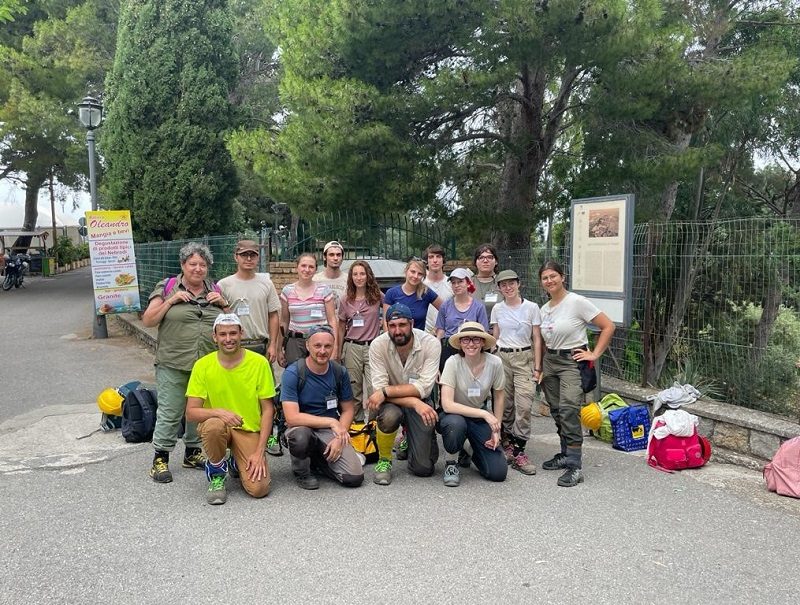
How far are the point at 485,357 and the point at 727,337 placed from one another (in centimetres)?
287

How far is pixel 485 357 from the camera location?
196 inches

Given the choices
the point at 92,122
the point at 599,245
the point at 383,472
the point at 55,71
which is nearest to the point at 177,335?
the point at 383,472

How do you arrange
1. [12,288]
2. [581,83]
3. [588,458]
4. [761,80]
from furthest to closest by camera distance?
1. [12,288]
2. [581,83]
3. [761,80]
4. [588,458]

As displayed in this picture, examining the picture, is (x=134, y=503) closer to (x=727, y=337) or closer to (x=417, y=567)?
(x=417, y=567)

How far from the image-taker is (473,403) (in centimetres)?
494

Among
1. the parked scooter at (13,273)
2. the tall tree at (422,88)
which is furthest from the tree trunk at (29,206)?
the tall tree at (422,88)

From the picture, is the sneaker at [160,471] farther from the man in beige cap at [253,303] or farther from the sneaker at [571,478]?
the sneaker at [571,478]

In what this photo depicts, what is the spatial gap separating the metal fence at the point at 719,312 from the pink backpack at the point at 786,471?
3.41ft

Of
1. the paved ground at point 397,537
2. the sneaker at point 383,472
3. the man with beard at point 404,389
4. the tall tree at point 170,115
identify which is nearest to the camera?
the paved ground at point 397,537

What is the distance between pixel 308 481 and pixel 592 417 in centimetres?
266

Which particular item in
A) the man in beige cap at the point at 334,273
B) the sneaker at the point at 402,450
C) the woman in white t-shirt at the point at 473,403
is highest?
the man in beige cap at the point at 334,273

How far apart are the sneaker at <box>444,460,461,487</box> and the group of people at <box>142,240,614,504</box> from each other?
1 cm

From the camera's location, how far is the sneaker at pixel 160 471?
474cm

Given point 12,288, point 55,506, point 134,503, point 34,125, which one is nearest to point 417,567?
point 134,503
